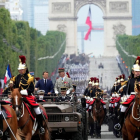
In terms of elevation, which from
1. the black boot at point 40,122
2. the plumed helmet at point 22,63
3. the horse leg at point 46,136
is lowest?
the horse leg at point 46,136

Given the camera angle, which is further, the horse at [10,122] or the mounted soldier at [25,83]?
the mounted soldier at [25,83]

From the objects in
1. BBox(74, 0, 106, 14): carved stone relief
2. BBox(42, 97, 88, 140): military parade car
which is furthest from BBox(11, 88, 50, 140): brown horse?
BBox(74, 0, 106, 14): carved stone relief

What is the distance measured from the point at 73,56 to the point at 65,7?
9840 millimetres

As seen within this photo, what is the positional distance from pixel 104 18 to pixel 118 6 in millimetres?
4033

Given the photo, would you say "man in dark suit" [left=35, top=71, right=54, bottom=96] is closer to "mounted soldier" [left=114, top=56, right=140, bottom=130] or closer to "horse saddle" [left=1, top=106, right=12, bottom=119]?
"mounted soldier" [left=114, top=56, right=140, bottom=130]

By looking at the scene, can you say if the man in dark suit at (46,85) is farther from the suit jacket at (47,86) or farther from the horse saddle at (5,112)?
the horse saddle at (5,112)

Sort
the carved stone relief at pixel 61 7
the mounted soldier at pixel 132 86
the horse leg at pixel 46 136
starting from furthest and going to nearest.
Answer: the carved stone relief at pixel 61 7
the horse leg at pixel 46 136
the mounted soldier at pixel 132 86

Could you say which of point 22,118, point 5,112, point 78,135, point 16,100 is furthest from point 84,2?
point 5,112

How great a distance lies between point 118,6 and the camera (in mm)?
127562

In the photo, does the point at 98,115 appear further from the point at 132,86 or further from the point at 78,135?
the point at 132,86

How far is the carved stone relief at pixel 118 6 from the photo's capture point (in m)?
126

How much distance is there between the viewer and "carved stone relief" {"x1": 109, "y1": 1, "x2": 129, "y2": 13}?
4968 inches

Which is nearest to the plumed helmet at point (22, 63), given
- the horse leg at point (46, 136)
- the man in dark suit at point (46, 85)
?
the horse leg at point (46, 136)

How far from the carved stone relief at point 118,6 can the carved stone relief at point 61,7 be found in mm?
8061
